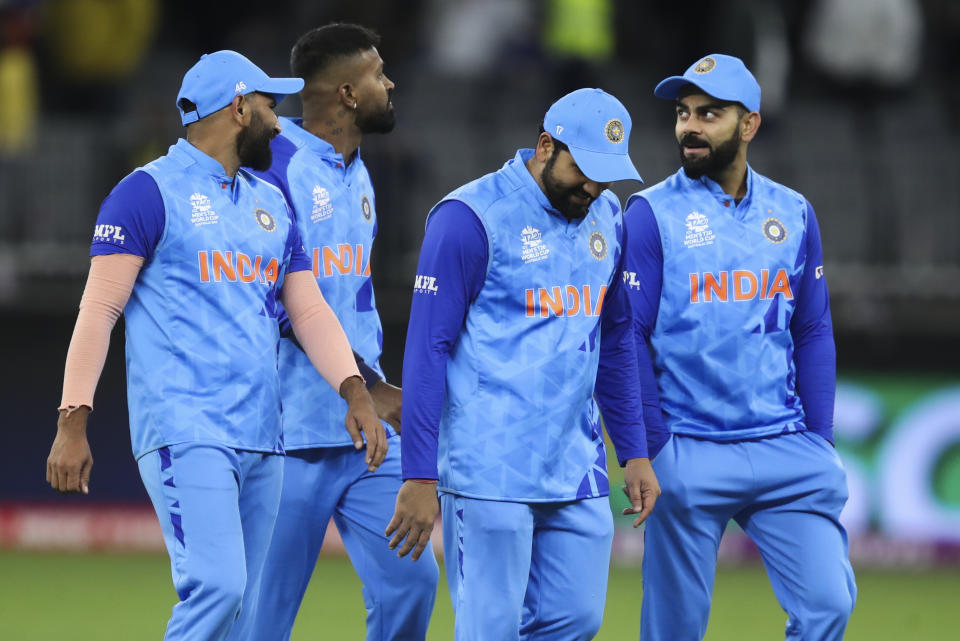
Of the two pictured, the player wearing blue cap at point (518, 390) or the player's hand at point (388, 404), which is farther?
the player's hand at point (388, 404)

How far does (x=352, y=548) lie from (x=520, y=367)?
1.43 m

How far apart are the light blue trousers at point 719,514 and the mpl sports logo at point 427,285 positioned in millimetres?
1369

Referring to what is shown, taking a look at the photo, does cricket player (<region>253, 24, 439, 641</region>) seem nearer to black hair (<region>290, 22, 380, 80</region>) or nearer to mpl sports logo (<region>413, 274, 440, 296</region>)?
black hair (<region>290, 22, 380, 80</region>)

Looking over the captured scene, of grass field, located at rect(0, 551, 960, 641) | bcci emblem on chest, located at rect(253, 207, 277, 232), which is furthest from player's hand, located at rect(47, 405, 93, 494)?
grass field, located at rect(0, 551, 960, 641)

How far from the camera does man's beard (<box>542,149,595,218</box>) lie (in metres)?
5.72

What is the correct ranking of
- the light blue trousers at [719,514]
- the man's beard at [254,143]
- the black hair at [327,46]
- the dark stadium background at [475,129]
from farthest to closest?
the dark stadium background at [475,129] → the black hair at [327,46] → the light blue trousers at [719,514] → the man's beard at [254,143]

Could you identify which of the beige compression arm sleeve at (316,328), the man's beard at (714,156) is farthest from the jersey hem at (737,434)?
the beige compression arm sleeve at (316,328)

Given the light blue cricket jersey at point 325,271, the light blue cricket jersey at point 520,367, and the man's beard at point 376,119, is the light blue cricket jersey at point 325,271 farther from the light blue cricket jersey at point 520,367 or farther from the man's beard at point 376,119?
the light blue cricket jersey at point 520,367

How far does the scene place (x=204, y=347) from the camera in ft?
18.5

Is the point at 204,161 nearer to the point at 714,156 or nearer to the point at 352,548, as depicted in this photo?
the point at 352,548

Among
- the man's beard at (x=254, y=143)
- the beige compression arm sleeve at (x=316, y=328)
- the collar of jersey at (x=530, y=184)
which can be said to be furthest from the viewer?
the beige compression arm sleeve at (x=316, y=328)

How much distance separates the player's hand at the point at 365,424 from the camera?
5.87m

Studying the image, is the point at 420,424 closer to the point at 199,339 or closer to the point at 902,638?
the point at 199,339

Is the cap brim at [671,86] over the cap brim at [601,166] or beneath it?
over
